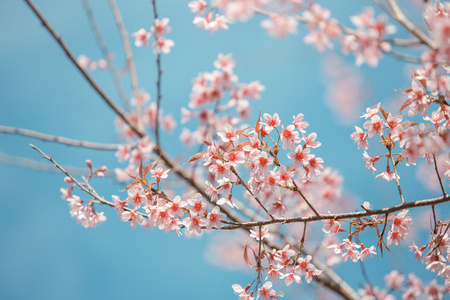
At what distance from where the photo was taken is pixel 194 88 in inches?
179

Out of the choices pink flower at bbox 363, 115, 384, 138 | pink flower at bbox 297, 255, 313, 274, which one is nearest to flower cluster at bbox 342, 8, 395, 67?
pink flower at bbox 363, 115, 384, 138

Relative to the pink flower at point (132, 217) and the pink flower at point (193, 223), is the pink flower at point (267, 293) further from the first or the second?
the pink flower at point (132, 217)

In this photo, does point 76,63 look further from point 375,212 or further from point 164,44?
point 375,212

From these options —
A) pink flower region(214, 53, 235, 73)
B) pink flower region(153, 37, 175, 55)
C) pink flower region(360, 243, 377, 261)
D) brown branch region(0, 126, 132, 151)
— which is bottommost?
pink flower region(360, 243, 377, 261)

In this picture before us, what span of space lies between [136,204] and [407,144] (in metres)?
1.58

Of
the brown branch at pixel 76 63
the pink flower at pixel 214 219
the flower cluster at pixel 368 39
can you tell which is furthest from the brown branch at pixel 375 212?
the brown branch at pixel 76 63

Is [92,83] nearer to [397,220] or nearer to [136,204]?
[136,204]

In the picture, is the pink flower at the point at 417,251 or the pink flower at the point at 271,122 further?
the pink flower at the point at 417,251

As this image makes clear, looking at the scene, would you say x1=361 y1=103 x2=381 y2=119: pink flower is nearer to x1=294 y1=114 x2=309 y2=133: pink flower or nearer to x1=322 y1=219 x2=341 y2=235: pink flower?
x1=294 y1=114 x2=309 y2=133: pink flower

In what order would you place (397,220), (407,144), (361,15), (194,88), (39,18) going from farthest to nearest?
(194,88) → (361,15) → (39,18) → (397,220) → (407,144)

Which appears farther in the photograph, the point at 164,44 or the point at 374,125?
the point at 164,44

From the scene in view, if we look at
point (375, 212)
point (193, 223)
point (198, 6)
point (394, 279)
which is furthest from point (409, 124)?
point (394, 279)

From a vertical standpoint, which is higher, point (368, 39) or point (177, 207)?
point (368, 39)

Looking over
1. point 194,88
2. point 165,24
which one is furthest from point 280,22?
point 194,88
